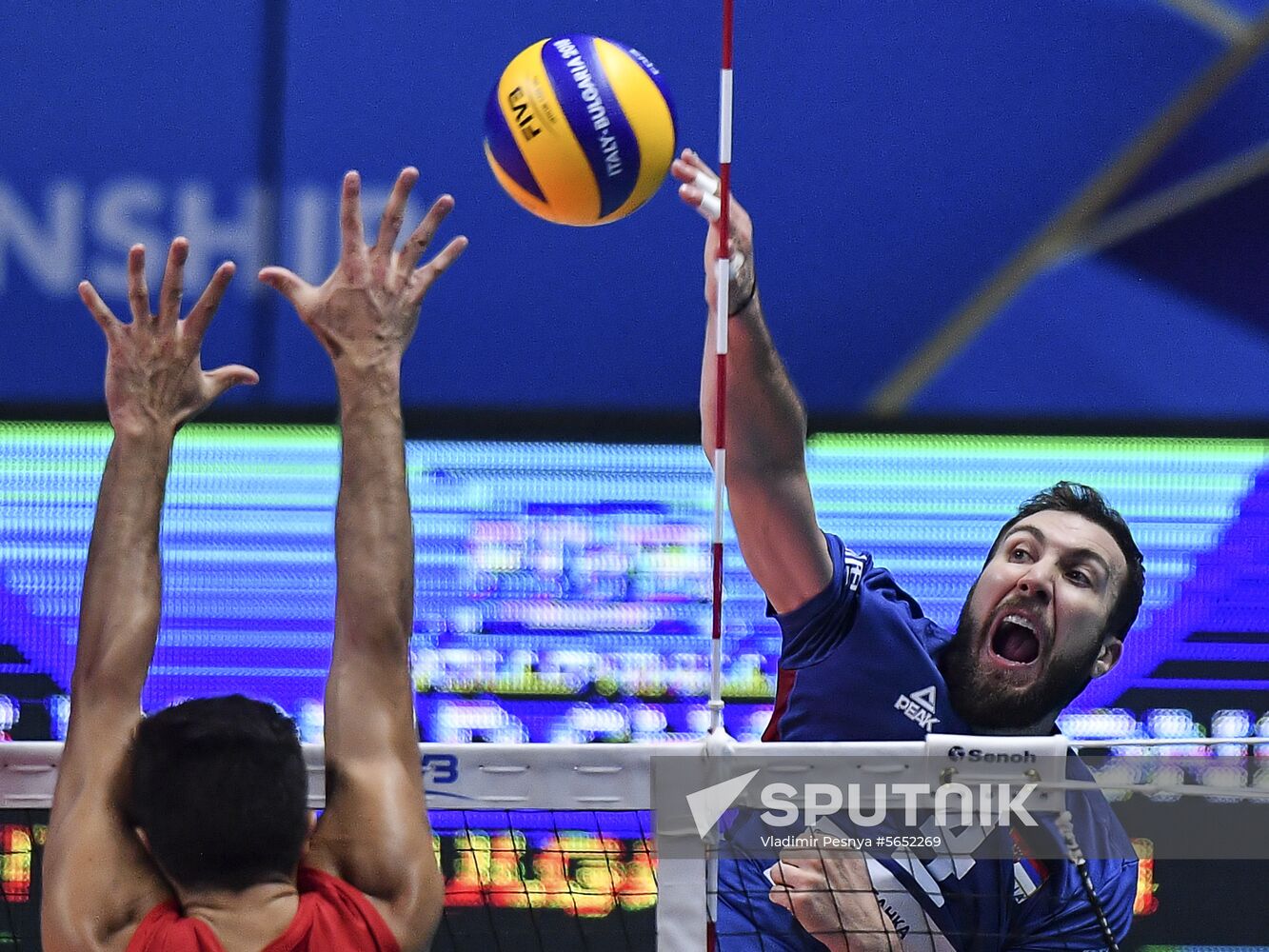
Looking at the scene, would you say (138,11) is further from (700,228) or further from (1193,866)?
(1193,866)

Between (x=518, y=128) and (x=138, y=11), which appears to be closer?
(x=518, y=128)

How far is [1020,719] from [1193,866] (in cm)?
122

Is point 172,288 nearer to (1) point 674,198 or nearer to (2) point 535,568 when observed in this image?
(2) point 535,568

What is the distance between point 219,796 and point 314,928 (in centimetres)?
21

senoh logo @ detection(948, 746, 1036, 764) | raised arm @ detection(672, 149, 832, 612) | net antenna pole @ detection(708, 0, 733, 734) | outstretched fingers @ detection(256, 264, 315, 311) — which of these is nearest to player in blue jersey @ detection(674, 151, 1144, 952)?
raised arm @ detection(672, 149, 832, 612)

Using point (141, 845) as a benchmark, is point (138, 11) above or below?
above

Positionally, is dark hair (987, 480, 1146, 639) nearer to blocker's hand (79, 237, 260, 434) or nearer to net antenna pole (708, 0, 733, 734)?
net antenna pole (708, 0, 733, 734)

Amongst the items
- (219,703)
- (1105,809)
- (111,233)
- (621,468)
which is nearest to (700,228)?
(621,468)

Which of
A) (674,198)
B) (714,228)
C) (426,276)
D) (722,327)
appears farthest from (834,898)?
(674,198)

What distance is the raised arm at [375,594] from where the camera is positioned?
99.7 inches

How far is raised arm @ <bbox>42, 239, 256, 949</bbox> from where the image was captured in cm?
243

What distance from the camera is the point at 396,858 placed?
252 centimetres

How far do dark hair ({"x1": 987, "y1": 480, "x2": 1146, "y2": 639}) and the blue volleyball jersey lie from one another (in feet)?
1.70

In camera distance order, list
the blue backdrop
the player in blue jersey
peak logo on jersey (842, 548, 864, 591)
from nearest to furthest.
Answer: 1. the player in blue jersey
2. peak logo on jersey (842, 548, 864, 591)
3. the blue backdrop
